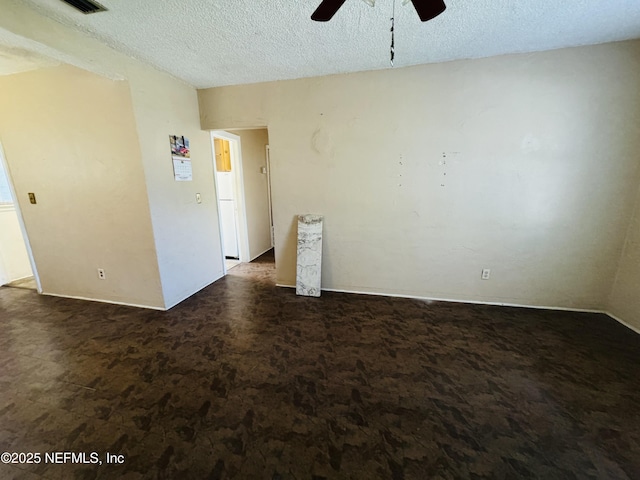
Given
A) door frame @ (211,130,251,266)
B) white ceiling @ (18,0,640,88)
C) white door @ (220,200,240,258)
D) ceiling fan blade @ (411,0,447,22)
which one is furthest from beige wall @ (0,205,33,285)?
ceiling fan blade @ (411,0,447,22)

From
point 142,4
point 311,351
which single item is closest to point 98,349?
point 311,351

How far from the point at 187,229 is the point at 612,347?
434cm

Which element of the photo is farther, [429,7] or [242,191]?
[242,191]

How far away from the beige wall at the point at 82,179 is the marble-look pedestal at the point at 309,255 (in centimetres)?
159

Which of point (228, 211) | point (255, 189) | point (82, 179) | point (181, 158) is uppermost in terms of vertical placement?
point (181, 158)

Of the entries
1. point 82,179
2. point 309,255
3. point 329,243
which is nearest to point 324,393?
point 309,255

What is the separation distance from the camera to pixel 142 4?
5.53 ft

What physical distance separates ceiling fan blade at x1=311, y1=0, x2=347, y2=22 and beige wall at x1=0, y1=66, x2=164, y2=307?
2.04 metres

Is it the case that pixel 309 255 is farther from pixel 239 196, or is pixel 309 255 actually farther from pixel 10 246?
pixel 10 246

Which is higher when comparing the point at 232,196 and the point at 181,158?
the point at 181,158

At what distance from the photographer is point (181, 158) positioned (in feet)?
9.87

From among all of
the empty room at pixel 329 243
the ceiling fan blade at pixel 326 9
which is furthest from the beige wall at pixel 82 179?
the ceiling fan blade at pixel 326 9

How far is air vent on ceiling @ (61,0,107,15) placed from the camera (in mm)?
1621

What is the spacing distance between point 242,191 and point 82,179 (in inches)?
78.0
